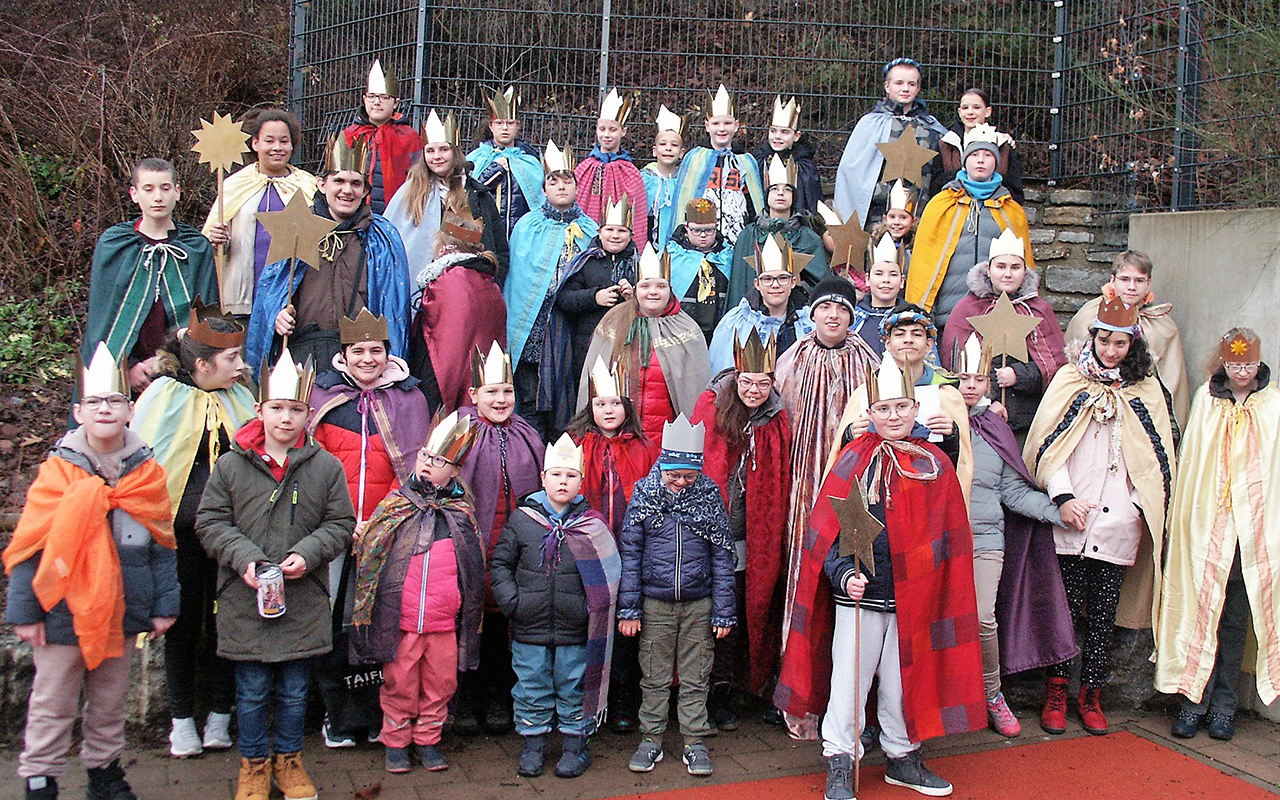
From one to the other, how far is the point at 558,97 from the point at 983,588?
638 centimetres

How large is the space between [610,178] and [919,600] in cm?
374

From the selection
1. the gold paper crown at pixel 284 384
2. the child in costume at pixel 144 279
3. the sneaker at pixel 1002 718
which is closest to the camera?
the gold paper crown at pixel 284 384

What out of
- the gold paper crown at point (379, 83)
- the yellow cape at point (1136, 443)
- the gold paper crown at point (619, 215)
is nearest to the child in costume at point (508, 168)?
the gold paper crown at point (379, 83)

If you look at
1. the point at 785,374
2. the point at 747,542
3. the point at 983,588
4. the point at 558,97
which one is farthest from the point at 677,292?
the point at 558,97

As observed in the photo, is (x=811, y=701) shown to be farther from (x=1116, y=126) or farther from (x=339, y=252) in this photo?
(x=1116, y=126)

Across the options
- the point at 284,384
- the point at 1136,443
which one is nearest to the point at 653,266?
the point at 284,384

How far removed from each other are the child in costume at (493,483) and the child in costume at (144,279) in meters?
1.41

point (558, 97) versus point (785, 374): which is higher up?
point (558, 97)

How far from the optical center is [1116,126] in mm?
9203

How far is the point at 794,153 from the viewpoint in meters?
7.92

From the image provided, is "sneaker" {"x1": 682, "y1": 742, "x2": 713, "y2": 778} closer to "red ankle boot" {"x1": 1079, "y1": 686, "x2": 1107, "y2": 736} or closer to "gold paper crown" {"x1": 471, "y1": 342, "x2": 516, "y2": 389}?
"gold paper crown" {"x1": 471, "y1": 342, "x2": 516, "y2": 389}

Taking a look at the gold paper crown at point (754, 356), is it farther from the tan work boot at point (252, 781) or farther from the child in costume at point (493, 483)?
the tan work boot at point (252, 781)

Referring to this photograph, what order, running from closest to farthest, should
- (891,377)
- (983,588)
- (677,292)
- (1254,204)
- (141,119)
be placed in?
(891,377), (983,588), (677,292), (1254,204), (141,119)

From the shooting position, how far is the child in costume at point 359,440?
5.20 m
